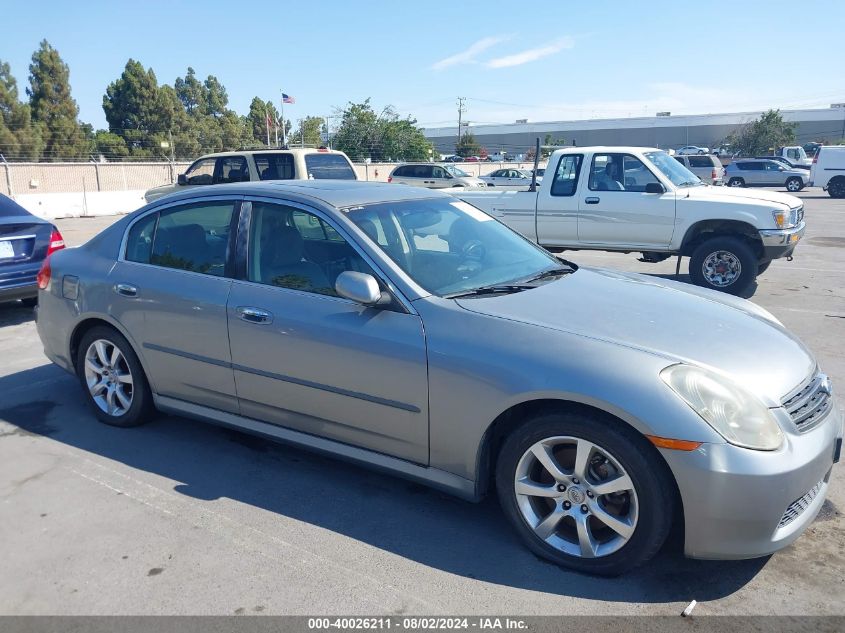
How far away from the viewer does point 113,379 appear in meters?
4.68

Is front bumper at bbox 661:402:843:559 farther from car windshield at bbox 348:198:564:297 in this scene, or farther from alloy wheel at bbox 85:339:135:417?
alloy wheel at bbox 85:339:135:417

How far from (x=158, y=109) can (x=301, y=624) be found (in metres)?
62.7

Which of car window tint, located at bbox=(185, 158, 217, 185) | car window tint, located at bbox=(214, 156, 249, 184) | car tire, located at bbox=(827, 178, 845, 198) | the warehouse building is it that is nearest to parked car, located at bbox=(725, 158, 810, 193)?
car tire, located at bbox=(827, 178, 845, 198)

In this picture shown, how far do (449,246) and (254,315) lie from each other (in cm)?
120

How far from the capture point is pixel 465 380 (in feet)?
10.3

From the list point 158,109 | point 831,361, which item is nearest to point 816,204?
point 831,361

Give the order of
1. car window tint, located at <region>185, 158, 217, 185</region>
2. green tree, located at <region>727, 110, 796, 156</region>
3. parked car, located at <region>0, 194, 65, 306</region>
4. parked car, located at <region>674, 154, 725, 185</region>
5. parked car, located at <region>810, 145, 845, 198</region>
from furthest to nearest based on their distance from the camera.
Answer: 1. green tree, located at <region>727, 110, 796, 156</region>
2. parked car, located at <region>674, 154, 725, 185</region>
3. parked car, located at <region>810, 145, 845, 198</region>
4. car window tint, located at <region>185, 158, 217, 185</region>
5. parked car, located at <region>0, 194, 65, 306</region>

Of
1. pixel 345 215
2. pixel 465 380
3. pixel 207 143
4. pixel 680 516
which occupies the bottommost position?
pixel 680 516

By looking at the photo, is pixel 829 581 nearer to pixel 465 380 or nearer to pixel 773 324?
pixel 773 324

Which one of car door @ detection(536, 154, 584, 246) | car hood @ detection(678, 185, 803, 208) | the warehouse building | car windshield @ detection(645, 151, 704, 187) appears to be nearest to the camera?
car hood @ detection(678, 185, 803, 208)

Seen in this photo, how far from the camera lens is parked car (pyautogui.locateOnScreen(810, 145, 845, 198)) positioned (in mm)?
27656

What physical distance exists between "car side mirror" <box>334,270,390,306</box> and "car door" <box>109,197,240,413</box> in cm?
92

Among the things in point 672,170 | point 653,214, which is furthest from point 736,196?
point 653,214

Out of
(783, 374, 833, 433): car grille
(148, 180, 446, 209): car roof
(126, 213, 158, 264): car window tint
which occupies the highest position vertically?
(148, 180, 446, 209): car roof
